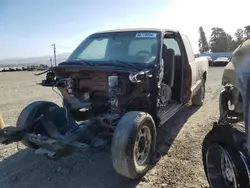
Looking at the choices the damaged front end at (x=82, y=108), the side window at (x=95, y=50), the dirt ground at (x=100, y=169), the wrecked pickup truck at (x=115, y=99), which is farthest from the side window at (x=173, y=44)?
the dirt ground at (x=100, y=169)

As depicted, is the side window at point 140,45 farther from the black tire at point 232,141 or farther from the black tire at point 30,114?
the black tire at point 232,141

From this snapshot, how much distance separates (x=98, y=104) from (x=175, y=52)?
2.22 metres

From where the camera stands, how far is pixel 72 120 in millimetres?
4988

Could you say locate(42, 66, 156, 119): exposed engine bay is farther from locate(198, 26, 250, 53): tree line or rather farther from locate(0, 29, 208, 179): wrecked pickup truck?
locate(198, 26, 250, 53): tree line

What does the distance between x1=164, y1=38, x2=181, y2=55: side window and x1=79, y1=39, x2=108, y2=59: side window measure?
1.20 m

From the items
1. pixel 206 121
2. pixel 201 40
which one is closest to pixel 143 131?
pixel 206 121

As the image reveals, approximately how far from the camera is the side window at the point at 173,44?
18.9 ft

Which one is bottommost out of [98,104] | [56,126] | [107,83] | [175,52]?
[56,126]

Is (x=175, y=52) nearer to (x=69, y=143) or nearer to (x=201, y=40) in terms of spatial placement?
(x=69, y=143)

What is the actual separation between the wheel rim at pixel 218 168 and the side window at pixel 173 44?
286 centimetres

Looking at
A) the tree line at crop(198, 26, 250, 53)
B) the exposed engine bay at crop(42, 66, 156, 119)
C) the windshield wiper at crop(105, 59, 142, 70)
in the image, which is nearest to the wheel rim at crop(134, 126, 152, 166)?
the exposed engine bay at crop(42, 66, 156, 119)

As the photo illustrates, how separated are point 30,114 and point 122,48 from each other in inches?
78.8

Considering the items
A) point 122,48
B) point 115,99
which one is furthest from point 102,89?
point 122,48

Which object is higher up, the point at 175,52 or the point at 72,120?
the point at 175,52
